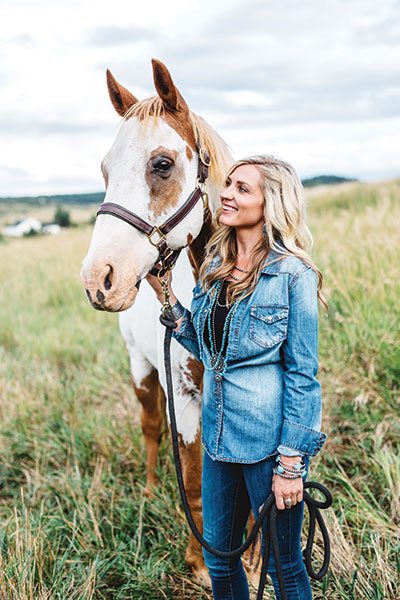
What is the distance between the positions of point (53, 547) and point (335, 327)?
2.67 m

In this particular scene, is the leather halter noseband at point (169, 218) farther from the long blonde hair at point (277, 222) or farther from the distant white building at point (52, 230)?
the distant white building at point (52, 230)

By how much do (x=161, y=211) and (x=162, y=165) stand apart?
17cm

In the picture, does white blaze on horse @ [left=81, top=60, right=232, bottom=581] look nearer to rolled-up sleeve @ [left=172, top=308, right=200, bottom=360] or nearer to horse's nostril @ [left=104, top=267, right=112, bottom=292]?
horse's nostril @ [left=104, top=267, right=112, bottom=292]

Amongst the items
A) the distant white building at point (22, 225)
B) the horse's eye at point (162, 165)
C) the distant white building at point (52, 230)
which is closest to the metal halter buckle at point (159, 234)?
the horse's eye at point (162, 165)

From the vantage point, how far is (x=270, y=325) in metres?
1.62

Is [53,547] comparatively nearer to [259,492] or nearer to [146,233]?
[259,492]

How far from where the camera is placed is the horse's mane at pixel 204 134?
6.10ft

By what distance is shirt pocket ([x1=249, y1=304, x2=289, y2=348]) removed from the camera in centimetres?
161

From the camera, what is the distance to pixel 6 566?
7.05 feet

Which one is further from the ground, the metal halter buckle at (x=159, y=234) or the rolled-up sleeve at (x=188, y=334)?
the metal halter buckle at (x=159, y=234)

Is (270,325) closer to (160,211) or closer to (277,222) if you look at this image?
(277,222)

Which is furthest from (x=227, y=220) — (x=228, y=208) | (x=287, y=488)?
(x=287, y=488)

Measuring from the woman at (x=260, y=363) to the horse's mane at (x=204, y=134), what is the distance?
0.27 m

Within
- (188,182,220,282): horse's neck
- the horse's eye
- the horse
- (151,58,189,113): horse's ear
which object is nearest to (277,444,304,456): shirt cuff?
the horse
